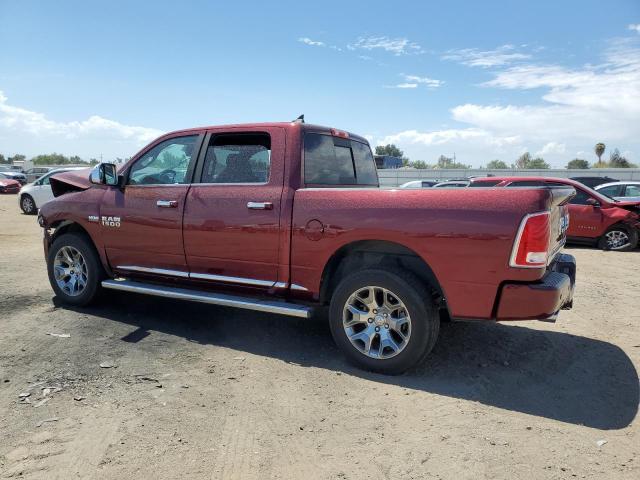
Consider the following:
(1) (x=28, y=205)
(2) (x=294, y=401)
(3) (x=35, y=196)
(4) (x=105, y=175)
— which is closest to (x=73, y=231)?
(4) (x=105, y=175)

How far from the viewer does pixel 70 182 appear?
5512mm

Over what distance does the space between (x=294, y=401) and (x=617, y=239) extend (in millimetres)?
9526

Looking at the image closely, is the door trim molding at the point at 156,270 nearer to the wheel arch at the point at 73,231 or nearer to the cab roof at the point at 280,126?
the wheel arch at the point at 73,231

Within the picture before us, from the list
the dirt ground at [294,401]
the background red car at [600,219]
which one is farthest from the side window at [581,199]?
the dirt ground at [294,401]

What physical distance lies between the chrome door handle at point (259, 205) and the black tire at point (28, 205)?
16.7 metres

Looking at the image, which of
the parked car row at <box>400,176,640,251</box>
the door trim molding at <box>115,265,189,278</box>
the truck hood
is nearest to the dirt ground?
the door trim molding at <box>115,265,189,278</box>

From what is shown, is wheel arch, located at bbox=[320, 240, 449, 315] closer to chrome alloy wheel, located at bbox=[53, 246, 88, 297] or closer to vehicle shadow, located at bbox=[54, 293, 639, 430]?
vehicle shadow, located at bbox=[54, 293, 639, 430]

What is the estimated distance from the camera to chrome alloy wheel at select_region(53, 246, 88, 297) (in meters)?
5.40

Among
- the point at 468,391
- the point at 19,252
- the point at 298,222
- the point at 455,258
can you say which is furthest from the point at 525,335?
the point at 19,252

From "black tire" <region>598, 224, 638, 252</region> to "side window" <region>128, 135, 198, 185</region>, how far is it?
9245 millimetres

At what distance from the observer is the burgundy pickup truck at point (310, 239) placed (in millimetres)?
3322

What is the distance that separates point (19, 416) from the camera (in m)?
3.09

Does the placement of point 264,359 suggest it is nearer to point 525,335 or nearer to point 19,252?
point 525,335

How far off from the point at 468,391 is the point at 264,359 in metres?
1.69
